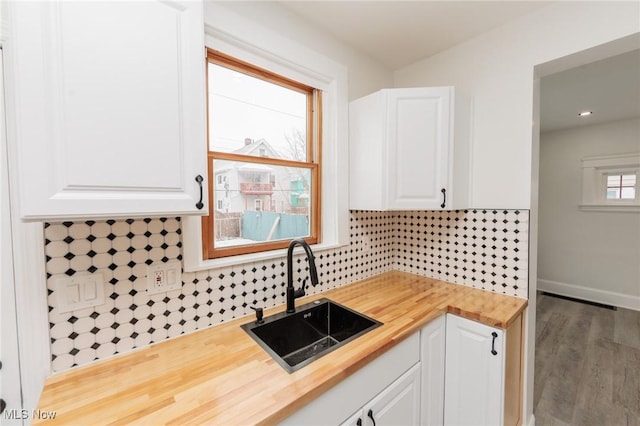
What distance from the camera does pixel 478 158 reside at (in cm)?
172

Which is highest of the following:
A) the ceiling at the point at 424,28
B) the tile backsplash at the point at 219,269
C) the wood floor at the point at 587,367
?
the ceiling at the point at 424,28

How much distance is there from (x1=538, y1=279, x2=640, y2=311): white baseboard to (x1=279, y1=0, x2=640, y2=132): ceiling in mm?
2528

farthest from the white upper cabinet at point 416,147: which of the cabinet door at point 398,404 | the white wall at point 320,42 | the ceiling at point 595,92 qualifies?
the ceiling at point 595,92

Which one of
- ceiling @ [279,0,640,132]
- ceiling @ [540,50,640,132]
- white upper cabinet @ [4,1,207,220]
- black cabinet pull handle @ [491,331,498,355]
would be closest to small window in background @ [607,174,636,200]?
ceiling @ [540,50,640,132]

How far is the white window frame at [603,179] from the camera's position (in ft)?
10.8

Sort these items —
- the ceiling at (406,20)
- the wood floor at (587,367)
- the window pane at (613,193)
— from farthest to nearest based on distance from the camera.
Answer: the window pane at (613,193), the wood floor at (587,367), the ceiling at (406,20)

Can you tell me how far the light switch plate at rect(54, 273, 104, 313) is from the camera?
920 mm

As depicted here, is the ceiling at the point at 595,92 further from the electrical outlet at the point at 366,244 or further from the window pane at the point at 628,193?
the electrical outlet at the point at 366,244

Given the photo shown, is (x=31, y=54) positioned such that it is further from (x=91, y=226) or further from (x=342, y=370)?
(x=342, y=370)

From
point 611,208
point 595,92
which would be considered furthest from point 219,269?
point 611,208

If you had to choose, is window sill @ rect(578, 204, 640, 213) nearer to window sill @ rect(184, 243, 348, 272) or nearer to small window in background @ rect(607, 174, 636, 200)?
small window in background @ rect(607, 174, 636, 200)

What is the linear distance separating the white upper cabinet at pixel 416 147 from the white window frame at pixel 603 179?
3281 mm

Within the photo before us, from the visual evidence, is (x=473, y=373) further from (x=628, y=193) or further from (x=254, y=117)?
(x=628, y=193)

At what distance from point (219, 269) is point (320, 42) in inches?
55.4
